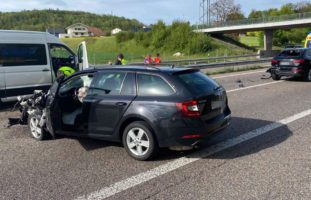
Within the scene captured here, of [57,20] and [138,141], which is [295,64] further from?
[57,20]

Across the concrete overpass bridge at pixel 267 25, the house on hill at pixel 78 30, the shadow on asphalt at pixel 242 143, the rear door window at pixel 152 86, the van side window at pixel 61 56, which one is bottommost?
the shadow on asphalt at pixel 242 143

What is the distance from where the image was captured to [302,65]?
600 inches

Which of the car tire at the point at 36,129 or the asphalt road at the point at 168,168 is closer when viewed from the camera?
the asphalt road at the point at 168,168

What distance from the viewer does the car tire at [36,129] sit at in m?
6.70

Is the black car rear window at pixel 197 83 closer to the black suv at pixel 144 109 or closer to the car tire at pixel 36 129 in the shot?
→ the black suv at pixel 144 109

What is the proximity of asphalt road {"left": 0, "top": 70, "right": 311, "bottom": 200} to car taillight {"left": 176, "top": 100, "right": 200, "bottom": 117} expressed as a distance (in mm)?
747

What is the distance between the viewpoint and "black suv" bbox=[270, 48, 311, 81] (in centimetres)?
1523

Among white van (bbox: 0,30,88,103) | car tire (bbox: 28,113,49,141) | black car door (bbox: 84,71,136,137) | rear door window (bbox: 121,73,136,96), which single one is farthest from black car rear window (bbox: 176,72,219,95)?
white van (bbox: 0,30,88,103)

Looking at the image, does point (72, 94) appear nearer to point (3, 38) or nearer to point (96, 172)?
point (96, 172)

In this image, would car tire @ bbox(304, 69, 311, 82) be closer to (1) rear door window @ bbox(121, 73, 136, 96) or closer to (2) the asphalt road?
(2) the asphalt road

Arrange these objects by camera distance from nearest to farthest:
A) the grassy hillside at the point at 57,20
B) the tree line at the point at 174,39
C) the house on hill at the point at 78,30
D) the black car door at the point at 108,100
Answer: the black car door at the point at 108,100, the tree line at the point at 174,39, the grassy hillside at the point at 57,20, the house on hill at the point at 78,30

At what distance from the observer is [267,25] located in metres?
62.8

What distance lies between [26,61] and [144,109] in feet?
20.8

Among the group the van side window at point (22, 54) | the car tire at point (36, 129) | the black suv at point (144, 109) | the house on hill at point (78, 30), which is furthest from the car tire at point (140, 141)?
the house on hill at point (78, 30)
